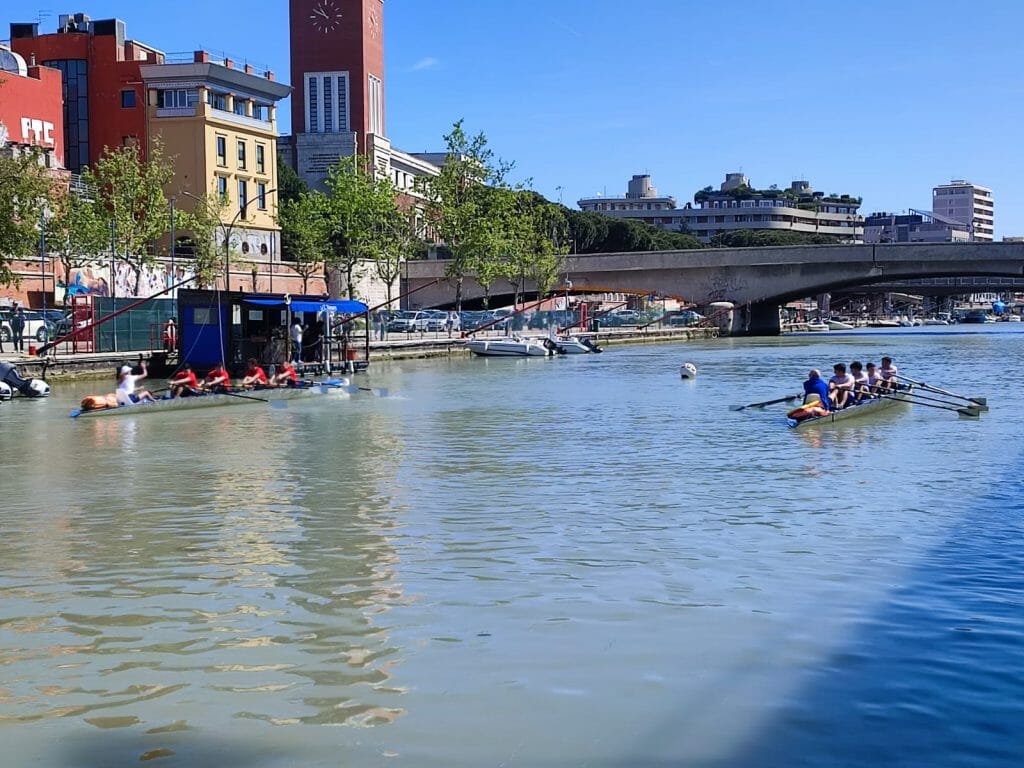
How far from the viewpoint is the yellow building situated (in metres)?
91.0

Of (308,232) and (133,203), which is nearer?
(133,203)

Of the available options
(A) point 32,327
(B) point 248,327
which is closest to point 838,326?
(A) point 32,327

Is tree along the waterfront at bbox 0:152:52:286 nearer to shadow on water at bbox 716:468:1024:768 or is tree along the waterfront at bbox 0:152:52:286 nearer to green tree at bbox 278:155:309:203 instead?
shadow on water at bbox 716:468:1024:768

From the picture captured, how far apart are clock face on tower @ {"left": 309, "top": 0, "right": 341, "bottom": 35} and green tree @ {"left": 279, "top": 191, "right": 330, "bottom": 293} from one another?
42.6 metres

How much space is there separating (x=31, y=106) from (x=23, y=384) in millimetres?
48420

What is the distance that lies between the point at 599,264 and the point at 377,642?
100m

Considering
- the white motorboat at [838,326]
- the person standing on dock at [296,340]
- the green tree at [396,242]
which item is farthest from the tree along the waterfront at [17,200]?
the white motorboat at [838,326]

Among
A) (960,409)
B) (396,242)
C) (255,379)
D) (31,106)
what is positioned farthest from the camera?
(396,242)

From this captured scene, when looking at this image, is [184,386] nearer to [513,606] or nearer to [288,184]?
[513,606]

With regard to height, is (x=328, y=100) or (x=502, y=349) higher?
(x=328, y=100)

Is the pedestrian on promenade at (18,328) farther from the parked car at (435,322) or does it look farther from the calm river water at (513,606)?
the parked car at (435,322)

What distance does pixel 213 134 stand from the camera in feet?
302

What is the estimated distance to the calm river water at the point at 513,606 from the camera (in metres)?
8.43

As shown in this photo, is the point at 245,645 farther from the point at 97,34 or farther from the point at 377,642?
the point at 97,34
